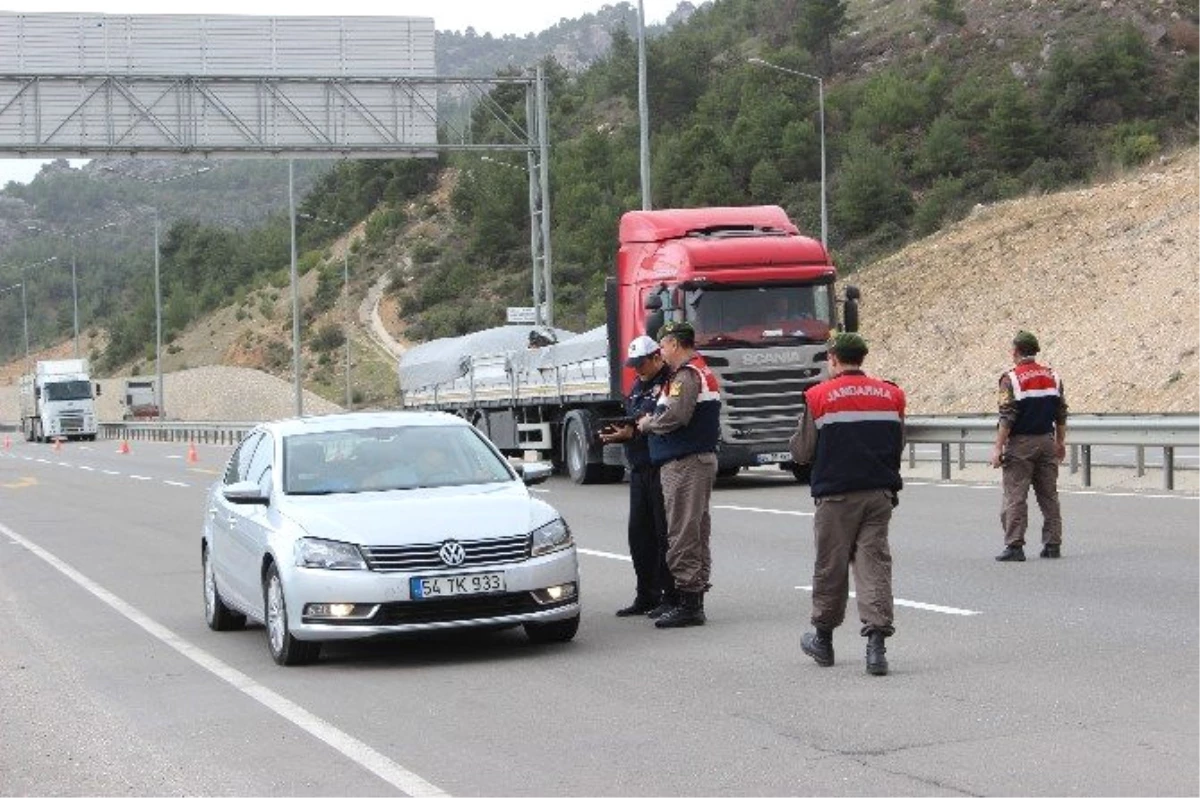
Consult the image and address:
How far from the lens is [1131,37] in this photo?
75.8m

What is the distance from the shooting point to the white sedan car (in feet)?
38.5

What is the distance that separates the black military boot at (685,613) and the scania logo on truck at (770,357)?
44.8 feet

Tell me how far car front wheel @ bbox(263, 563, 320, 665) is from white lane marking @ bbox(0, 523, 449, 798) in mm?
276

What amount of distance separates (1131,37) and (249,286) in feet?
257

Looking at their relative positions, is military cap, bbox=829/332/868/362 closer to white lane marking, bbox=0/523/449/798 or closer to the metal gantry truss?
white lane marking, bbox=0/523/449/798

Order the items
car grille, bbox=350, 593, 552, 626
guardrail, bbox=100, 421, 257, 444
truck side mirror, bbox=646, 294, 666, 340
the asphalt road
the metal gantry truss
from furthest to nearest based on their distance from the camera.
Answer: guardrail, bbox=100, 421, 257, 444
the metal gantry truss
truck side mirror, bbox=646, 294, 666, 340
car grille, bbox=350, 593, 552, 626
the asphalt road

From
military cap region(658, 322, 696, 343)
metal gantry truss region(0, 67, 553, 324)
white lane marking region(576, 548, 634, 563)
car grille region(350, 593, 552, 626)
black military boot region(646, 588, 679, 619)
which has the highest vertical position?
metal gantry truss region(0, 67, 553, 324)

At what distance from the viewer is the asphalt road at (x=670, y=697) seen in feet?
27.7

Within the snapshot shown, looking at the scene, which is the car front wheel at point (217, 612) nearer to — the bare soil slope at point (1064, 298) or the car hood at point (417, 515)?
the car hood at point (417, 515)

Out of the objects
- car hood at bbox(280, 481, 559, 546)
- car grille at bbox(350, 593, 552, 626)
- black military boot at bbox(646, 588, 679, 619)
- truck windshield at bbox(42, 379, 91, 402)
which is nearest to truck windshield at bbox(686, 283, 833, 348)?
black military boot at bbox(646, 588, 679, 619)

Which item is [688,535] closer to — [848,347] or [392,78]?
[848,347]

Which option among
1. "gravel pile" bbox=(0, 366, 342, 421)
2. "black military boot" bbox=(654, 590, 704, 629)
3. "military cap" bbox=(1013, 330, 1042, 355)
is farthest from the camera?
"gravel pile" bbox=(0, 366, 342, 421)

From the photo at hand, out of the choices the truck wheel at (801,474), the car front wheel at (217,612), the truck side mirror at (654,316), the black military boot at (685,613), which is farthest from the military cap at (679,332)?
the truck wheel at (801,474)

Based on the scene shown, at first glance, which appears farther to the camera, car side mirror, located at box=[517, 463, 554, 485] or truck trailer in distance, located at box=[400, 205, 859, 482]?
truck trailer in distance, located at box=[400, 205, 859, 482]
